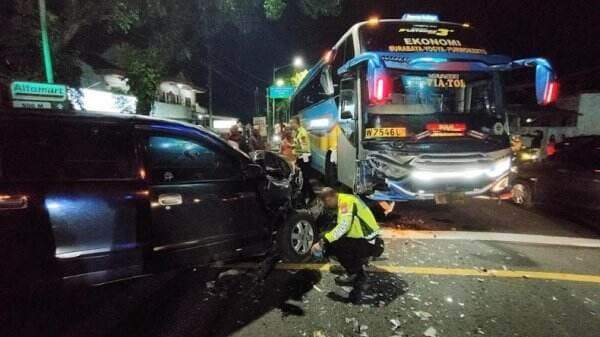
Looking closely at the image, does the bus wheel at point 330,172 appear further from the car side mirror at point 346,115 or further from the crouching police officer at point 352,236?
the crouching police officer at point 352,236

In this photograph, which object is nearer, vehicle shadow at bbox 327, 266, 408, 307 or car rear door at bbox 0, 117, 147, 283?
car rear door at bbox 0, 117, 147, 283

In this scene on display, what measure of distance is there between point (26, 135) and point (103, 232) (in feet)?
3.39

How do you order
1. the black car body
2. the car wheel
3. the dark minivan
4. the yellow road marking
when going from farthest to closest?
the car wheel < the black car body < the yellow road marking < the dark minivan

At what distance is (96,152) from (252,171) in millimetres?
1705

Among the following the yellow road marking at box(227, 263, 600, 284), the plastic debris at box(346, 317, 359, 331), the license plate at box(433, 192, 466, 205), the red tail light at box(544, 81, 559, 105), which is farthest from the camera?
the license plate at box(433, 192, 466, 205)

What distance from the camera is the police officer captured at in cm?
985

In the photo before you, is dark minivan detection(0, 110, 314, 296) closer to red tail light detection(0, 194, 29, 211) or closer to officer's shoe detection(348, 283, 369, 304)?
red tail light detection(0, 194, 29, 211)

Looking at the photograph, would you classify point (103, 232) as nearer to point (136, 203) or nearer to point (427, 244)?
point (136, 203)

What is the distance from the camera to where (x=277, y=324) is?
12.1ft

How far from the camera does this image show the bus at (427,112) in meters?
6.19

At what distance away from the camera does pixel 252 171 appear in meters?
4.71

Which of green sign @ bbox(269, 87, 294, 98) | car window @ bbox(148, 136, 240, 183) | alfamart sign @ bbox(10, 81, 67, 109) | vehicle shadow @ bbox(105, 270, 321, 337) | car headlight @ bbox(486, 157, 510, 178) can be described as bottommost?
vehicle shadow @ bbox(105, 270, 321, 337)

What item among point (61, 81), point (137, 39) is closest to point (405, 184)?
point (61, 81)

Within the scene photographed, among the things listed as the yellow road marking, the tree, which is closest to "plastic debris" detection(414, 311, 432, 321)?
the yellow road marking
